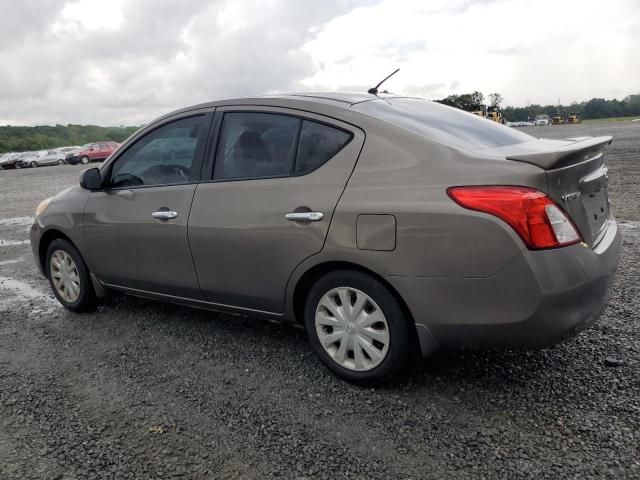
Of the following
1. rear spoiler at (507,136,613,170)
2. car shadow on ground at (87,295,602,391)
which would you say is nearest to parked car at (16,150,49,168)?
car shadow on ground at (87,295,602,391)

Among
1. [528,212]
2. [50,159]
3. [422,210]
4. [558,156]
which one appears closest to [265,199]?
[422,210]

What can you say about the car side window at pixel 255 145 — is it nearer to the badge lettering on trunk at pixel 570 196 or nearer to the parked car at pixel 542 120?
the badge lettering on trunk at pixel 570 196

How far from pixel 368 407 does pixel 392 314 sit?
20.1 inches

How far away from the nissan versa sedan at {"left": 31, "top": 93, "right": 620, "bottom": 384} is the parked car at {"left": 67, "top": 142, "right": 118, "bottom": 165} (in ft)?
133

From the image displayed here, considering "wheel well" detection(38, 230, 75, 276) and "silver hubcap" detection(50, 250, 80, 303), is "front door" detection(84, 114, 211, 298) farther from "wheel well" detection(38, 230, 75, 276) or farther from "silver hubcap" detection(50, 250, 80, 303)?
"wheel well" detection(38, 230, 75, 276)

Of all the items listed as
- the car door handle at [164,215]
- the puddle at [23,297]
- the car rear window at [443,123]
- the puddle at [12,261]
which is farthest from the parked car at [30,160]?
the car rear window at [443,123]

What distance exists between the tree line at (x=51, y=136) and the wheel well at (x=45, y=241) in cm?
6621

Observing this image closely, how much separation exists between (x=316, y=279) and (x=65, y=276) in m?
2.65

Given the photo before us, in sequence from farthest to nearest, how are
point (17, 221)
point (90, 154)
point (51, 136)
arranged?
point (51, 136) → point (90, 154) → point (17, 221)

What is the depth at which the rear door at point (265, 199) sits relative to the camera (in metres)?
3.15

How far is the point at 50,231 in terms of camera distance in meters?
4.86

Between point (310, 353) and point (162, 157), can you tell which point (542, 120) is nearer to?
point (162, 157)

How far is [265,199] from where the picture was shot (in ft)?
11.0

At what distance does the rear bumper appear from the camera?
2570 millimetres
